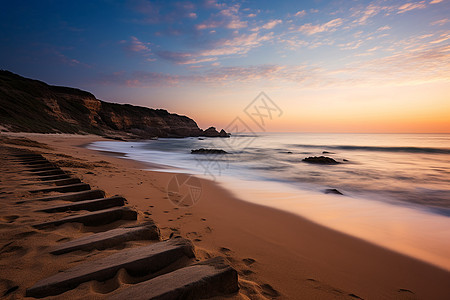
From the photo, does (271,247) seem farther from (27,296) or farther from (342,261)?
(27,296)

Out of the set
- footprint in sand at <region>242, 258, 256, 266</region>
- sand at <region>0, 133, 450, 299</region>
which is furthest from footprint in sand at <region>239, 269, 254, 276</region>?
footprint in sand at <region>242, 258, 256, 266</region>

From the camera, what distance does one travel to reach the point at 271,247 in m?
2.39

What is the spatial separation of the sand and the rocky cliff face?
2797cm

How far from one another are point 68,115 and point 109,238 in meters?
48.2

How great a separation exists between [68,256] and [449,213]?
726 centimetres

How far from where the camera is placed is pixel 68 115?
39094mm

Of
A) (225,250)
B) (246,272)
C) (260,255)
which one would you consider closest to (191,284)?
(246,272)

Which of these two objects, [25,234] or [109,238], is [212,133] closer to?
[25,234]

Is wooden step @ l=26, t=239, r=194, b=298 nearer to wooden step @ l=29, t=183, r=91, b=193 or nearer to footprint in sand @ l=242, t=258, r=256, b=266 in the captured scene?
footprint in sand @ l=242, t=258, r=256, b=266

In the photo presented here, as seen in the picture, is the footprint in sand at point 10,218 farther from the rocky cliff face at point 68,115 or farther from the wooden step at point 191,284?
the rocky cliff face at point 68,115

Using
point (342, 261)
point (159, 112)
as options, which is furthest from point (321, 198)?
point (159, 112)

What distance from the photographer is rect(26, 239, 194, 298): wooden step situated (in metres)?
0.99

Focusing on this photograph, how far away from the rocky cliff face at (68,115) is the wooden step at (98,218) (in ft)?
92.6

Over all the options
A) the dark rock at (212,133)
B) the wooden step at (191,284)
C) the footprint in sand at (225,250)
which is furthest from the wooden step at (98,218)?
the dark rock at (212,133)
